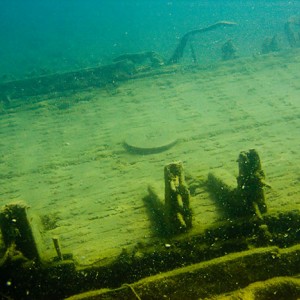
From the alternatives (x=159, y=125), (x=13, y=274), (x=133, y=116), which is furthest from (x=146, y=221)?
(x=133, y=116)

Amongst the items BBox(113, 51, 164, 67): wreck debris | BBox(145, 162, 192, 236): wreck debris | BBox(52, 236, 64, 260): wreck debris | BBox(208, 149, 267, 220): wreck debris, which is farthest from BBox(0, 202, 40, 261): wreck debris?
BBox(113, 51, 164, 67): wreck debris

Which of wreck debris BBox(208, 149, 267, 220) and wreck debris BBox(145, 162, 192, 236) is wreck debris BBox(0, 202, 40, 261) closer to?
wreck debris BBox(145, 162, 192, 236)

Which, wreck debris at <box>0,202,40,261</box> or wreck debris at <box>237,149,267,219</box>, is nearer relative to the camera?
wreck debris at <box>0,202,40,261</box>

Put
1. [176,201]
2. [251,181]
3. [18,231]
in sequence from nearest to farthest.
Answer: [18,231]
[176,201]
[251,181]

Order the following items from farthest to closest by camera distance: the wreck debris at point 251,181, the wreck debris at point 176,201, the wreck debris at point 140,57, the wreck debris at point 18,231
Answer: the wreck debris at point 140,57, the wreck debris at point 251,181, the wreck debris at point 176,201, the wreck debris at point 18,231

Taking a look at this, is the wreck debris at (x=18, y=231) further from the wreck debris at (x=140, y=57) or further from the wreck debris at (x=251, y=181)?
the wreck debris at (x=140, y=57)

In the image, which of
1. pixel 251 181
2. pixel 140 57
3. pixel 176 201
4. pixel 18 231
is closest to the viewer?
pixel 18 231

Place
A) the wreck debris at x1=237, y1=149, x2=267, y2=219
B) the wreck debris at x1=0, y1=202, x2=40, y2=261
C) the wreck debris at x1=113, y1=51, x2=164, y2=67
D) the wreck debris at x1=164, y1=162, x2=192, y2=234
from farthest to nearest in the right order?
1. the wreck debris at x1=113, y1=51, x2=164, y2=67
2. the wreck debris at x1=237, y1=149, x2=267, y2=219
3. the wreck debris at x1=164, y1=162, x2=192, y2=234
4. the wreck debris at x1=0, y1=202, x2=40, y2=261

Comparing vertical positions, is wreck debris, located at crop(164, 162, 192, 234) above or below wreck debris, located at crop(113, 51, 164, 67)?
below

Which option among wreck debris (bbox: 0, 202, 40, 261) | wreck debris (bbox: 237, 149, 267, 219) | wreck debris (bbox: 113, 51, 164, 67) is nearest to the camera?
wreck debris (bbox: 0, 202, 40, 261)

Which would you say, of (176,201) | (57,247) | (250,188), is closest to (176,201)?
(176,201)

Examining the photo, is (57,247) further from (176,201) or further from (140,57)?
(140,57)

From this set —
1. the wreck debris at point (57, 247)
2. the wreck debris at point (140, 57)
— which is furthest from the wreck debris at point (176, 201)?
the wreck debris at point (140, 57)

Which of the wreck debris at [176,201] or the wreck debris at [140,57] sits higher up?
the wreck debris at [140,57]
